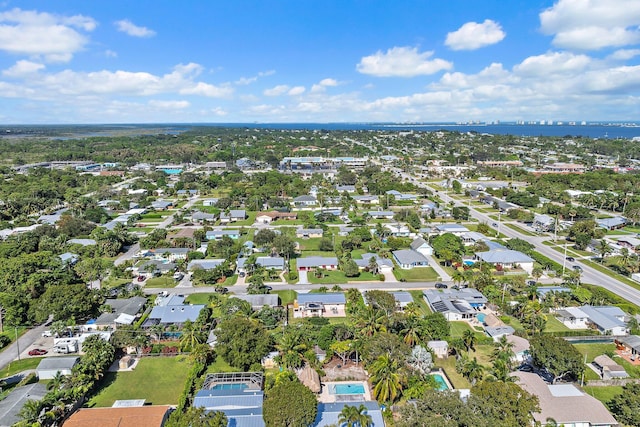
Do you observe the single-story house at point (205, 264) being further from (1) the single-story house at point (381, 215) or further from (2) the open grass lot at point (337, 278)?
(1) the single-story house at point (381, 215)

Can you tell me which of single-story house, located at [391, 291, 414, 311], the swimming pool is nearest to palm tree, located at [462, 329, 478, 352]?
the swimming pool

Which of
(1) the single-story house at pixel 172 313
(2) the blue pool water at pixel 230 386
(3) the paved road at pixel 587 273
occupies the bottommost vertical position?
(3) the paved road at pixel 587 273

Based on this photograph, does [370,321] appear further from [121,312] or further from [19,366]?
[19,366]

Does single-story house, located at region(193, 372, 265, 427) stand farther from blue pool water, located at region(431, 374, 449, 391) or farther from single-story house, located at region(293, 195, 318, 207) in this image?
single-story house, located at region(293, 195, 318, 207)

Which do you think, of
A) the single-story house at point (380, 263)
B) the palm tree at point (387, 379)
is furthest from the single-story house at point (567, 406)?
the single-story house at point (380, 263)

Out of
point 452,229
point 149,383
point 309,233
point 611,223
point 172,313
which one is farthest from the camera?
point 611,223

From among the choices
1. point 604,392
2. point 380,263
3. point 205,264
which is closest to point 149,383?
point 205,264
